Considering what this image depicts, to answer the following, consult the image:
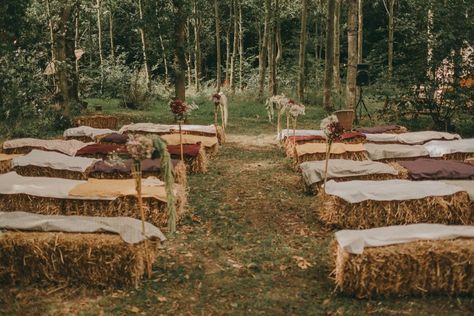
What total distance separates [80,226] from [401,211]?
406 centimetres

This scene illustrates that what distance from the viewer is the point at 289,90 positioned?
23.4 meters

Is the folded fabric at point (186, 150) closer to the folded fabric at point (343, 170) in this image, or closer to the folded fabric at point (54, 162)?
the folded fabric at point (54, 162)

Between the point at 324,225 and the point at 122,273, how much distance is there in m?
3.06

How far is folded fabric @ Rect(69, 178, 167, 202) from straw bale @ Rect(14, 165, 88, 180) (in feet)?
3.86

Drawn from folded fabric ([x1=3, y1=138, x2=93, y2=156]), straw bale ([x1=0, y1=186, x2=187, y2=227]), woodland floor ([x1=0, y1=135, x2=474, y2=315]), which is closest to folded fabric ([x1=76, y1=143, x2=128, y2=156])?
folded fabric ([x1=3, y1=138, x2=93, y2=156])

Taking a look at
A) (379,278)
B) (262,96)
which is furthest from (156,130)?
(262,96)

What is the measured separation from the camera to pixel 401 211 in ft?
21.0

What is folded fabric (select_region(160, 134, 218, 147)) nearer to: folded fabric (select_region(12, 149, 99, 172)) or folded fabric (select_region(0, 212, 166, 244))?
folded fabric (select_region(12, 149, 99, 172))

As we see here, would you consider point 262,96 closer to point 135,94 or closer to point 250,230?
point 135,94

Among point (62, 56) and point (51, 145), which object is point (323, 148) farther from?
point (62, 56)

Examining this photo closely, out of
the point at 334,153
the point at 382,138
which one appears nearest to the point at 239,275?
the point at 334,153

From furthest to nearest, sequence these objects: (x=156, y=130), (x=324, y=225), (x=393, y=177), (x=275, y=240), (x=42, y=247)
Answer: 1. (x=156, y=130)
2. (x=393, y=177)
3. (x=324, y=225)
4. (x=275, y=240)
5. (x=42, y=247)

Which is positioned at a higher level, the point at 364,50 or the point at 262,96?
the point at 364,50

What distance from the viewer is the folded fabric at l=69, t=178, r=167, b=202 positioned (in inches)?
253
